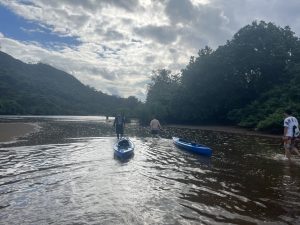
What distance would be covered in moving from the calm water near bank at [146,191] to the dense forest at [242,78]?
32286mm

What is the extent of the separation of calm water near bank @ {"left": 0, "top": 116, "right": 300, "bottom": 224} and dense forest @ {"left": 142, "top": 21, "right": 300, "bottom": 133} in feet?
106

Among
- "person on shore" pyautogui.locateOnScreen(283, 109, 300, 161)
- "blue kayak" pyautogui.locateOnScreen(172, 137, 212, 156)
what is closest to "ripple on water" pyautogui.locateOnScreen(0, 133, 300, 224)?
"person on shore" pyautogui.locateOnScreen(283, 109, 300, 161)

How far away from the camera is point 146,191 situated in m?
9.72

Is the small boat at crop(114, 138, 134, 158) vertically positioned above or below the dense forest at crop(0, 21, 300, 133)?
below

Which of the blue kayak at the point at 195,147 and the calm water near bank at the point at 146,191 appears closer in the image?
the calm water near bank at the point at 146,191

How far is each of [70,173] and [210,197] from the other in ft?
19.0

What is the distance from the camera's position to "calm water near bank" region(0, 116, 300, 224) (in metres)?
7.27

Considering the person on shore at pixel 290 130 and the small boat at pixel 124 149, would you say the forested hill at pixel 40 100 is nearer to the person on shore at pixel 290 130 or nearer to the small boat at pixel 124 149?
the small boat at pixel 124 149

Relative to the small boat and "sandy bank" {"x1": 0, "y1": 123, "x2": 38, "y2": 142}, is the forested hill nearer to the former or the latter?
"sandy bank" {"x1": 0, "y1": 123, "x2": 38, "y2": 142}

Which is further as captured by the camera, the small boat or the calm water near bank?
the small boat

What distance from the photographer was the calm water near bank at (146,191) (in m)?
7.27

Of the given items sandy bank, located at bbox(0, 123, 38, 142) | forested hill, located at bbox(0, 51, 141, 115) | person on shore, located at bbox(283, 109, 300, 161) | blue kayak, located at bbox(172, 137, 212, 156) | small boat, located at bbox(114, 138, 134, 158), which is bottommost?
sandy bank, located at bbox(0, 123, 38, 142)

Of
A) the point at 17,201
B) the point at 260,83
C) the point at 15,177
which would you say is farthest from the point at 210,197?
the point at 260,83

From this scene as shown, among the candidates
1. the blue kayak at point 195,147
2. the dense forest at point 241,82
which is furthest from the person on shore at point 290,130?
the dense forest at point 241,82
